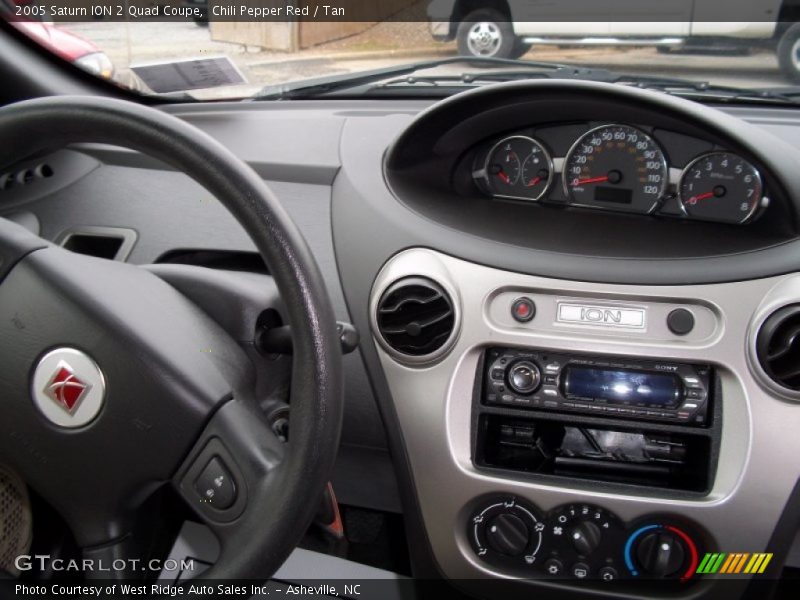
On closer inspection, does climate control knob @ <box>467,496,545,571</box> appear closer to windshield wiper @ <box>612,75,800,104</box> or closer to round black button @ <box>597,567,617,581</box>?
round black button @ <box>597,567,617,581</box>

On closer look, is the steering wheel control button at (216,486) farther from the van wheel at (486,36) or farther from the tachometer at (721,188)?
the van wheel at (486,36)

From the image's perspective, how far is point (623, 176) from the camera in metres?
1.72

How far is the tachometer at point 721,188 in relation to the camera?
5.32 ft

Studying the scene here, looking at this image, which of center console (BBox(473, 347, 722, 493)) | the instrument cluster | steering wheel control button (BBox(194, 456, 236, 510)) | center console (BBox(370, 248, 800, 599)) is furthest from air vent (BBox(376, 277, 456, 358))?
steering wheel control button (BBox(194, 456, 236, 510))

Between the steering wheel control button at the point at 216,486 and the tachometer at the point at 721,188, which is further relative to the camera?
the tachometer at the point at 721,188

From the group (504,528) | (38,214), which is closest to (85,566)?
(504,528)

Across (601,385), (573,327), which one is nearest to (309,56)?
(573,327)

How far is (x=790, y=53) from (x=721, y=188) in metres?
0.47

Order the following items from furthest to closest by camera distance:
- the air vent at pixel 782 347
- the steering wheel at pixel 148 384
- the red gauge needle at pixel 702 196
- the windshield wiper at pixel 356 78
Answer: the windshield wiper at pixel 356 78
the red gauge needle at pixel 702 196
the air vent at pixel 782 347
the steering wheel at pixel 148 384

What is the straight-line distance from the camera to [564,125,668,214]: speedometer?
1694 mm

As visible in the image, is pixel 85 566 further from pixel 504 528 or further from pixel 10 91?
pixel 10 91

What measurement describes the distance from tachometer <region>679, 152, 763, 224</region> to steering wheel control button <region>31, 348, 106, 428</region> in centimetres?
123

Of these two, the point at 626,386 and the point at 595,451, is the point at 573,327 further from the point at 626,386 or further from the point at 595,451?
the point at 595,451
